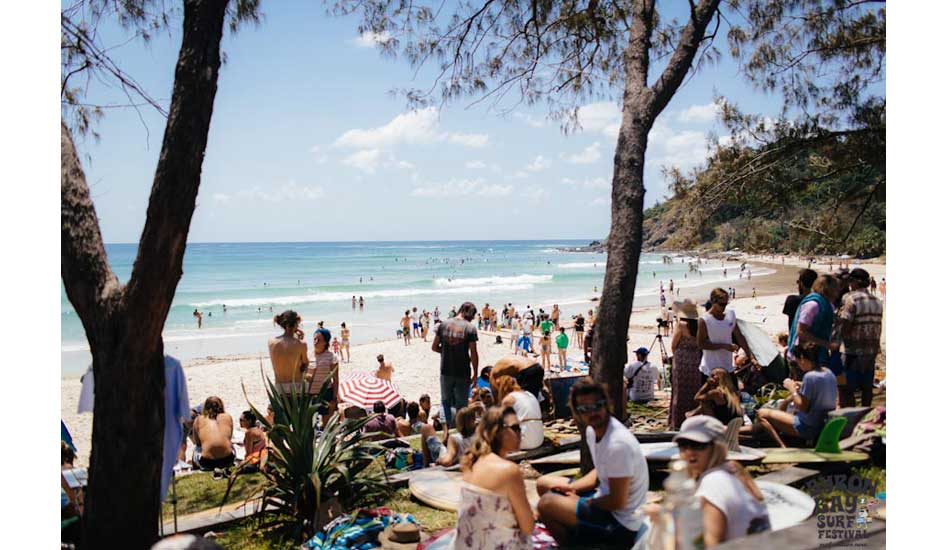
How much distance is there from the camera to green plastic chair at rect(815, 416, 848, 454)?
15.7ft

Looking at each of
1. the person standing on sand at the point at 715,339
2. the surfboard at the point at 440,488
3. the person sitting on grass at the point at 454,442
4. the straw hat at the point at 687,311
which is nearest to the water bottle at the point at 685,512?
the person sitting on grass at the point at 454,442

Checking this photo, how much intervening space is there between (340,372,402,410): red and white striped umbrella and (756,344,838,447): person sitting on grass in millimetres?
4018

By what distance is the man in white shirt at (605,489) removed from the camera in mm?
3512

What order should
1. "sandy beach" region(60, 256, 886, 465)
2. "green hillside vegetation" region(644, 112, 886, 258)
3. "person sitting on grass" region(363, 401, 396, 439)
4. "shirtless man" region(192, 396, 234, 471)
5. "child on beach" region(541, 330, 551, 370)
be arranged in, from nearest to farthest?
"shirtless man" region(192, 396, 234, 471) < "person sitting on grass" region(363, 401, 396, 439) < "green hillside vegetation" region(644, 112, 886, 258) < "sandy beach" region(60, 256, 886, 465) < "child on beach" region(541, 330, 551, 370)

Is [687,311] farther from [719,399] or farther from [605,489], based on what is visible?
[605,489]

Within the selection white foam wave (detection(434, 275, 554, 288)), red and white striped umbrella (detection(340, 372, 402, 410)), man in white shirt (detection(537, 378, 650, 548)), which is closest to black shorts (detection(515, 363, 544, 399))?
red and white striped umbrella (detection(340, 372, 402, 410))

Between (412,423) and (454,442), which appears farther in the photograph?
(412,423)

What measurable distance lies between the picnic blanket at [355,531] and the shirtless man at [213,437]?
2.75m

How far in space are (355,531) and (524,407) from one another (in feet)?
6.39

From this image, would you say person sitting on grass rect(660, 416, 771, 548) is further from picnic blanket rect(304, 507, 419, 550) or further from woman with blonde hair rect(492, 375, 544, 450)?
woman with blonde hair rect(492, 375, 544, 450)

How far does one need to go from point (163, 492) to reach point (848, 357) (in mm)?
5336

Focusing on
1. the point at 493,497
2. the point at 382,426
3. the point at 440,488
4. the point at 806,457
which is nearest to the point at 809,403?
the point at 806,457

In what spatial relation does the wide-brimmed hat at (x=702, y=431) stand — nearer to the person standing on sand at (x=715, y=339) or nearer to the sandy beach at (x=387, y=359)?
the person standing on sand at (x=715, y=339)

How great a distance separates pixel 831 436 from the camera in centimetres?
484
